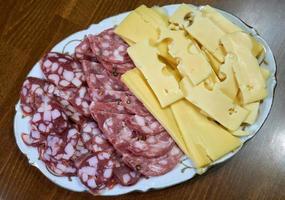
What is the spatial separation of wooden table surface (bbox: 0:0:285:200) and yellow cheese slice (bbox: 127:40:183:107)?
25 cm

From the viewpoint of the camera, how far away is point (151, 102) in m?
1.30

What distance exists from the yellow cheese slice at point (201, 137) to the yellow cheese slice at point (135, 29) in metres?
0.24

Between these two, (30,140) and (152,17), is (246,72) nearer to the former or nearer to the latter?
(152,17)

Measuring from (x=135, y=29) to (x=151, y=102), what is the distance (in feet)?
0.84

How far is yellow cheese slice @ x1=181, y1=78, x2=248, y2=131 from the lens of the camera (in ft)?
4.17

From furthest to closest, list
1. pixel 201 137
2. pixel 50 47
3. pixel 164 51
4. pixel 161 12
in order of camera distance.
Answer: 1. pixel 50 47
2. pixel 161 12
3. pixel 164 51
4. pixel 201 137

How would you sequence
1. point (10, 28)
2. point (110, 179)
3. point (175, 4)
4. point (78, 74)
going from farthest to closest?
point (10, 28), point (175, 4), point (78, 74), point (110, 179)

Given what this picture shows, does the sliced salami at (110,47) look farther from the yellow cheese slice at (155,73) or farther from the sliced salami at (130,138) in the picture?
the sliced salami at (130,138)

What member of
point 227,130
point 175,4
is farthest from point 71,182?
point 175,4

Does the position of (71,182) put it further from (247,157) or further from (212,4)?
(212,4)

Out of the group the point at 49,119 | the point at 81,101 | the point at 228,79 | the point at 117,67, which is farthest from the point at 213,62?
the point at 49,119

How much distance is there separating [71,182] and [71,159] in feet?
0.21

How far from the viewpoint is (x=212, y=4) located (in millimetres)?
1574

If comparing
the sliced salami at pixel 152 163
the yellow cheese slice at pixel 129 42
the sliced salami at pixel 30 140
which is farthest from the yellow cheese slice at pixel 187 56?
the sliced salami at pixel 30 140
